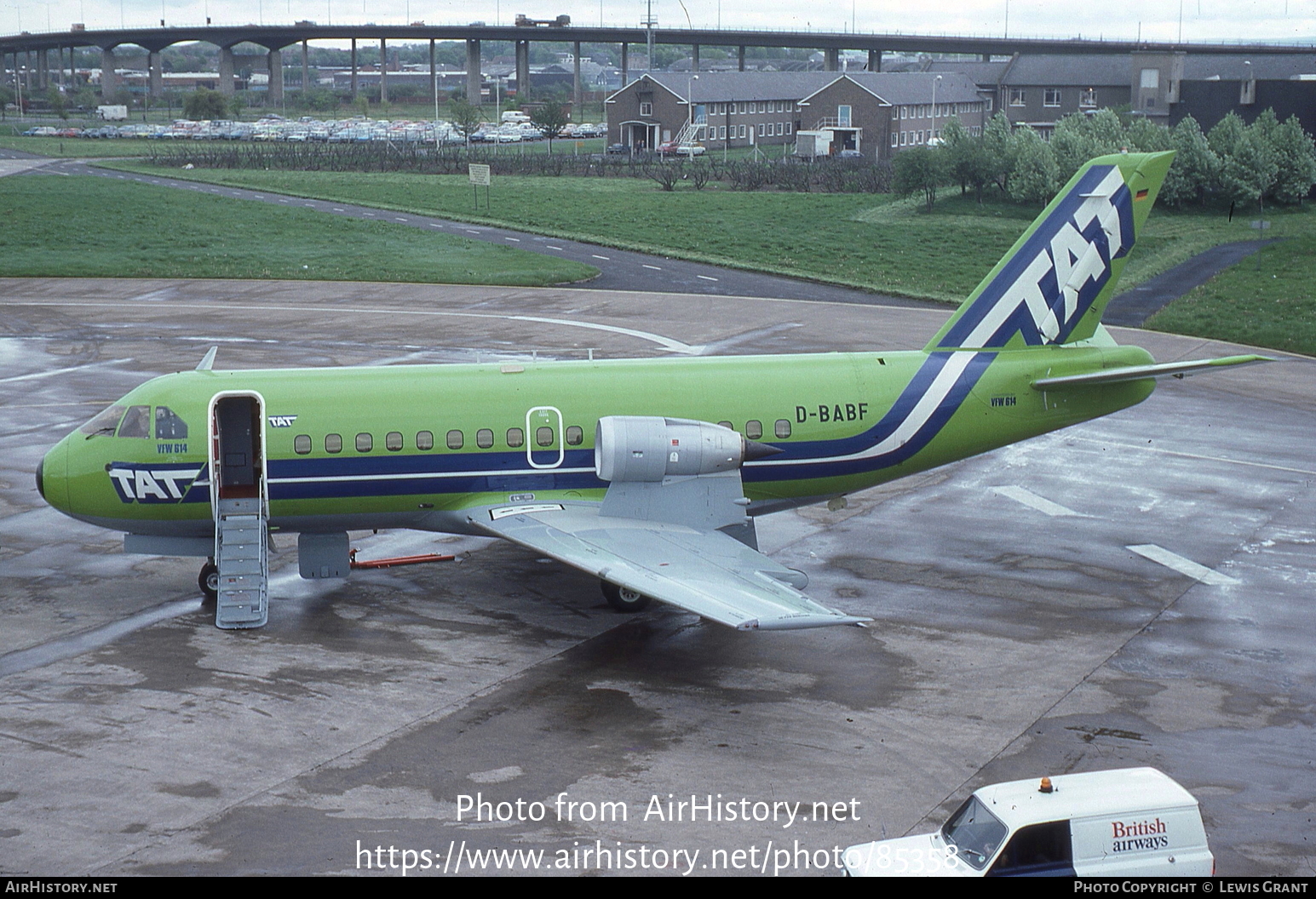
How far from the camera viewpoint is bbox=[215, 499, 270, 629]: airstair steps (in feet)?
78.0

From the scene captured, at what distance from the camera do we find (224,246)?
74625 millimetres

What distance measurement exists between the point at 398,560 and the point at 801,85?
144 metres

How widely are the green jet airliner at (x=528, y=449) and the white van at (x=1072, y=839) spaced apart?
30.7 ft

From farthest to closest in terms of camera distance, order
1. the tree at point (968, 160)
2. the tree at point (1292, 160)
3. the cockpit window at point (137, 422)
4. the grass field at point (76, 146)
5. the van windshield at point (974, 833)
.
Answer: the grass field at point (76, 146)
the tree at point (968, 160)
the tree at point (1292, 160)
the cockpit window at point (137, 422)
the van windshield at point (974, 833)

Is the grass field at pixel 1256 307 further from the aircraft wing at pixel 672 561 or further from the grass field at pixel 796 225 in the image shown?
the aircraft wing at pixel 672 561

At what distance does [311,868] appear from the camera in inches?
622

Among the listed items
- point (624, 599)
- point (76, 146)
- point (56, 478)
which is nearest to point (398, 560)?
point (624, 599)

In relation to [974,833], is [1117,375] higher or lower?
higher

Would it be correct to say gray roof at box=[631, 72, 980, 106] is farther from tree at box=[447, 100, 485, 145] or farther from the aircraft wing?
the aircraft wing

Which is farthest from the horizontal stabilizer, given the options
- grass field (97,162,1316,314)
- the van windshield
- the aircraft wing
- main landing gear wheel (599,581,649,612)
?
grass field (97,162,1316,314)

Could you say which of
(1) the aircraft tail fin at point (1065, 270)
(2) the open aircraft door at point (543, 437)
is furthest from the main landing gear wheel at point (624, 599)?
(1) the aircraft tail fin at point (1065, 270)

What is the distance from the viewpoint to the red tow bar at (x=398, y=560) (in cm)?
2766

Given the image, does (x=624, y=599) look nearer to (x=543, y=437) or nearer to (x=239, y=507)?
(x=543, y=437)

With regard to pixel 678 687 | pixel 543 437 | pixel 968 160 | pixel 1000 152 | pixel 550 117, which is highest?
pixel 550 117
